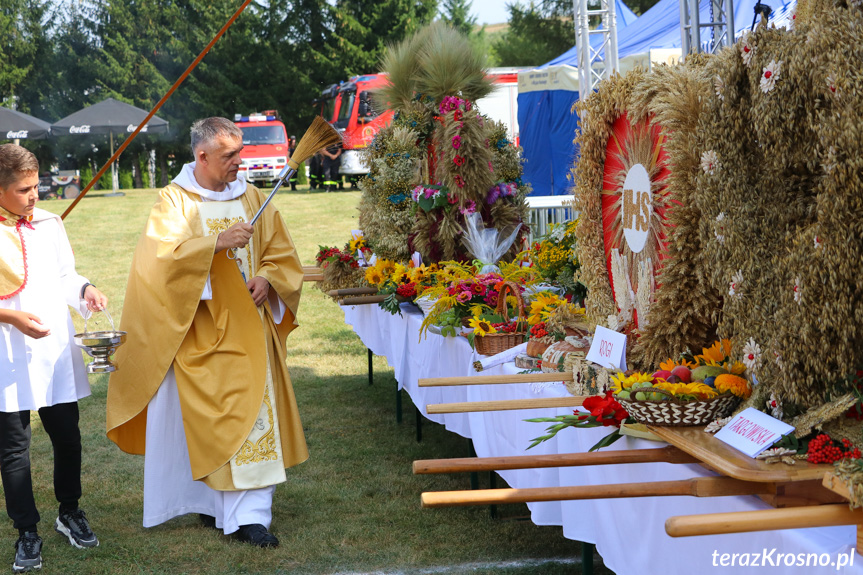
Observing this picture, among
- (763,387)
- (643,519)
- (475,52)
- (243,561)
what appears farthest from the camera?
(475,52)

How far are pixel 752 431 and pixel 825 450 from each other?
0.17 metres

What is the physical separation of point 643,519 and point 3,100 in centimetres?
3799

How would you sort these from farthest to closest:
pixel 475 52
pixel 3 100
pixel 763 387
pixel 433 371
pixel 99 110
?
1. pixel 3 100
2. pixel 99 110
3. pixel 475 52
4. pixel 433 371
5. pixel 763 387

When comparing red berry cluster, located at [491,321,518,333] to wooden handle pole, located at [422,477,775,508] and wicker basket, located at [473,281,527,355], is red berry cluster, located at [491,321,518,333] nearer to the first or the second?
wicker basket, located at [473,281,527,355]

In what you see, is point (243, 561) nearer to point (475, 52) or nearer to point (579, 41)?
point (475, 52)

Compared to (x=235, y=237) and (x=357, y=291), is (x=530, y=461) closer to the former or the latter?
(x=235, y=237)

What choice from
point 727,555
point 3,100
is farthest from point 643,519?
point 3,100

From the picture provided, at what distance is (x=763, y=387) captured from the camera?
1933 millimetres

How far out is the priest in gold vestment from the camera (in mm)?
3775

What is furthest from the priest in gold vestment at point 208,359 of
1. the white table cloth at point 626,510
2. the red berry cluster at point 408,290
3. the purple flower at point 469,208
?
the purple flower at point 469,208

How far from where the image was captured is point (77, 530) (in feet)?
12.7

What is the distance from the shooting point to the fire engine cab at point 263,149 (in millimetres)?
24014

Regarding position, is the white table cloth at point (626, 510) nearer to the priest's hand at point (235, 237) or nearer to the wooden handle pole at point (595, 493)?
the wooden handle pole at point (595, 493)

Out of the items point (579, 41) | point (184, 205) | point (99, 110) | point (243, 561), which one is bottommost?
point (243, 561)
